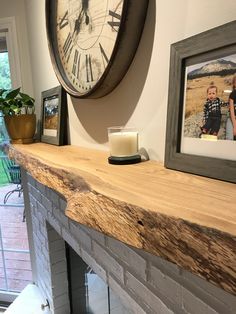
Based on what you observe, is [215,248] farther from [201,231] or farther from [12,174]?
[12,174]

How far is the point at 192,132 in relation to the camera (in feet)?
2.02

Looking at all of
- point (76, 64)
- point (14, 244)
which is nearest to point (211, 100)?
point (76, 64)

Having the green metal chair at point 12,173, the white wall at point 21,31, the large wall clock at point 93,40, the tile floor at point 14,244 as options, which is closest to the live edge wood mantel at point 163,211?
the large wall clock at point 93,40

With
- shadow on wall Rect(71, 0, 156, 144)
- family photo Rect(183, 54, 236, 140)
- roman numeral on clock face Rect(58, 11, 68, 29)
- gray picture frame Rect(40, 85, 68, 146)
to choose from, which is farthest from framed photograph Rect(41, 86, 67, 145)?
family photo Rect(183, 54, 236, 140)

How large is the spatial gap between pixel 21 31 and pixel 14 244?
2.08 metres

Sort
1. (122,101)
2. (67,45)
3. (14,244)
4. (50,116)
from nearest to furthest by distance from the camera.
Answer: (122,101)
(67,45)
(50,116)
(14,244)

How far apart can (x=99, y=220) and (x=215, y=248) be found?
26 centimetres

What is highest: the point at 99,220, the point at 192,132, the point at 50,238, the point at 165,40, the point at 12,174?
the point at 165,40

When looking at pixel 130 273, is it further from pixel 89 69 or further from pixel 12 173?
pixel 12 173

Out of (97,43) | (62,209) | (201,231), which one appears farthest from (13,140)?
(201,231)

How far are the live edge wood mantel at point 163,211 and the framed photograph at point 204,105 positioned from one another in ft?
0.12

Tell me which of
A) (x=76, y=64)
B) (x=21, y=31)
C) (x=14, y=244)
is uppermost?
(x=21, y=31)

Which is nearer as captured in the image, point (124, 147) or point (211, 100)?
point (211, 100)

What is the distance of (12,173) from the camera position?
7.84ft
